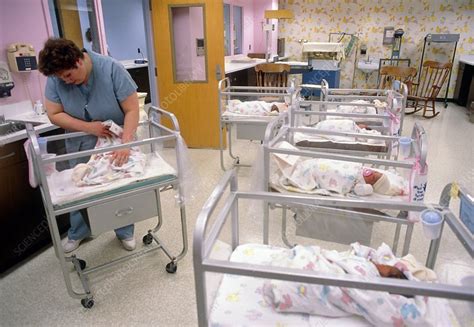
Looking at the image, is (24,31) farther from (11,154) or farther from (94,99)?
(94,99)

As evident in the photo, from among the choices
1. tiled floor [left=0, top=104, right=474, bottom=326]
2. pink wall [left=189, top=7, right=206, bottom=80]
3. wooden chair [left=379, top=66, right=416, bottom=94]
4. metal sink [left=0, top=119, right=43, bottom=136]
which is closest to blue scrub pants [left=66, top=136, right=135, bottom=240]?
tiled floor [left=0, top=104, right=474, bottom=326]

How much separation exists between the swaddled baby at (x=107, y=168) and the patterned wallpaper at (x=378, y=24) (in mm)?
6649

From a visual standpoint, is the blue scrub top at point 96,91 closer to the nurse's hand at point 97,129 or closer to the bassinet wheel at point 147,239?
the nurse's hand at point 97,129

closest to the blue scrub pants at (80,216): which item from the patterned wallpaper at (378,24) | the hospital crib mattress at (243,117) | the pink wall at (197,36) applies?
the hospital crib mattress at (243,117)

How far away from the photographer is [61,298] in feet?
6.12

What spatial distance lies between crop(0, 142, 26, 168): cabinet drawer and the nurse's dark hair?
2.23 ft

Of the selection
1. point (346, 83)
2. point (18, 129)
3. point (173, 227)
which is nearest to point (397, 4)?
point (346, 83)

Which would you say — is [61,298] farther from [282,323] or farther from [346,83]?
[346,83]

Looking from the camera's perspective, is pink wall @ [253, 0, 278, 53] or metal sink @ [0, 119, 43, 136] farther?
pink wall @ [253, 0, 278, 53]

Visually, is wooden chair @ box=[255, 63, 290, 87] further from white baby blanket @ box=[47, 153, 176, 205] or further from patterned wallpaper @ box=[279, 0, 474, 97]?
patterned wallpaper @ box=[279, 0, 474, 97]

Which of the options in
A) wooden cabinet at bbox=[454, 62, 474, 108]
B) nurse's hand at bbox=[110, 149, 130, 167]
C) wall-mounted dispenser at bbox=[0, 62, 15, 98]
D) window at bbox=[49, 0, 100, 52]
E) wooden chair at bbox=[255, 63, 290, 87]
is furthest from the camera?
wooden cabinet at bbox=[454, 62, 474, 108]

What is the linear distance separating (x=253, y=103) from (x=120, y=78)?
1.79 metres

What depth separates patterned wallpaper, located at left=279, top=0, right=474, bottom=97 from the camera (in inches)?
256

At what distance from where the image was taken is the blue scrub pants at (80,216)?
1994 mm
